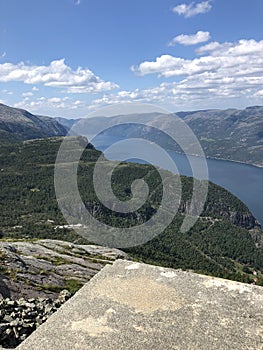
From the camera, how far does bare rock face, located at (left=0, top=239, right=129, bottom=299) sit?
1241 inches

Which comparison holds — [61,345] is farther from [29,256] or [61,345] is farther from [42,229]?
[42,229]

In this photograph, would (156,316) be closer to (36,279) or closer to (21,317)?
(21,317)

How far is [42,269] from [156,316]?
27910 mm

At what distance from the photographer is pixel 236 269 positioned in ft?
609

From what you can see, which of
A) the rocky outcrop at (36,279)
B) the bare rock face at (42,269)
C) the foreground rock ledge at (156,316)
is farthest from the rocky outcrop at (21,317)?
the bare rock face at (42,269)

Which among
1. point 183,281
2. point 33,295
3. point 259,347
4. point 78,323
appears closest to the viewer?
point 259,347

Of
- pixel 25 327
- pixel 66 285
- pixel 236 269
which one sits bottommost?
pixel 236 269

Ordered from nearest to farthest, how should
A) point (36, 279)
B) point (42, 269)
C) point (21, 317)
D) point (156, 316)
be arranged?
point (156, 316) < point (21, 317) < point (36, 279) < point (42, 269)

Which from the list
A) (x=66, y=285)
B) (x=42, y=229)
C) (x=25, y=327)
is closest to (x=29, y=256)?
(x=66, y=285)

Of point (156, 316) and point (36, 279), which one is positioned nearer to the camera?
point (156, 316)

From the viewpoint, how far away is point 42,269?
3947 cm

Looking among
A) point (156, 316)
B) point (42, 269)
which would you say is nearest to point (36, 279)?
point (42, 269)

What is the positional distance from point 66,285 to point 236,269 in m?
166

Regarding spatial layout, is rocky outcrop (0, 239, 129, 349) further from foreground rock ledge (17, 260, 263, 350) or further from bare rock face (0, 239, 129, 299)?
foreground rock ledge (17, 260, 263, 350)
